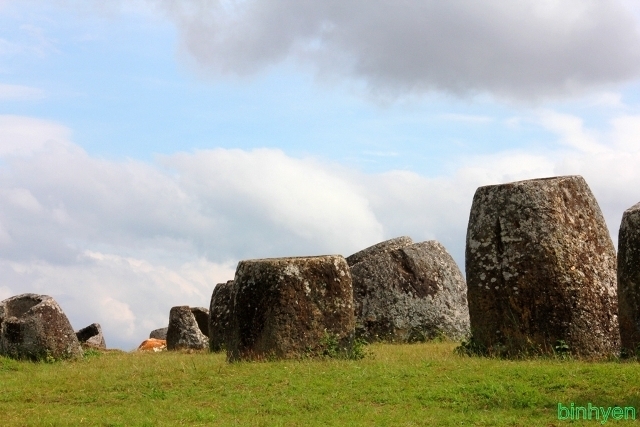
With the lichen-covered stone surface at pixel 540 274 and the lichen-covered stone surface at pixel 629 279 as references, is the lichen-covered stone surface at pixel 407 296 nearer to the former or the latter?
the lichen-covered stone surface at pixel 540 274

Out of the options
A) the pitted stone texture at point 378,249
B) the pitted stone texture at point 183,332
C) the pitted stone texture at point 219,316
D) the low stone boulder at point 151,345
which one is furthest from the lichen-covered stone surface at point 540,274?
the low stone boulder at point 151,345

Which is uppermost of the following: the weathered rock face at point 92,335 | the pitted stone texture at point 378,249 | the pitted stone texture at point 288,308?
the pitted stone texture at point 378,249

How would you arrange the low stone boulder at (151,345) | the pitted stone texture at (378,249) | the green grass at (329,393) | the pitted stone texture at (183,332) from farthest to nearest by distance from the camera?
the low stone boulder at (151,345) → the pitted stone texture at (183,332) → the pitted stone texture at (378,249) → the green grass at (329,393)

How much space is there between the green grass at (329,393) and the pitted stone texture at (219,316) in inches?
236

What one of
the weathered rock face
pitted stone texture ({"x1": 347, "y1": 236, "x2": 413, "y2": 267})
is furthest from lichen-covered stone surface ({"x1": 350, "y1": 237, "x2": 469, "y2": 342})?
the weathered rock face

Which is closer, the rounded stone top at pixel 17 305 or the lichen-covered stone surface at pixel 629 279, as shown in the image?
the lichen-covered stone surface at pixel 629 279

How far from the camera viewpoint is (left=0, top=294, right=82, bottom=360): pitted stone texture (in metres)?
23.7

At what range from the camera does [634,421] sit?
12.8 metres

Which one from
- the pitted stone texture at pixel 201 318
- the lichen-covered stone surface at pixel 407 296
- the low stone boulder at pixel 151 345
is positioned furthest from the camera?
the low stone boulder at pixel 151 345

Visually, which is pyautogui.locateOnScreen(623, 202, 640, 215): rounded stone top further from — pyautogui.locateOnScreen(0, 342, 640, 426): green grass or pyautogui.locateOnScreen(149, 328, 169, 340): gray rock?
pyautogui.locateOnScreen(149, 328, 169, 340): gray rock

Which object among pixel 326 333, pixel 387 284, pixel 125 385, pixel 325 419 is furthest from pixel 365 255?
pixel 325 419

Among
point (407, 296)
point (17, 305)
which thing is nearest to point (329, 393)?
point (407, 296)

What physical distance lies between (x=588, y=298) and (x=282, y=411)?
7.31 metres

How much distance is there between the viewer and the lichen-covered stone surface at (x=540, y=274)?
18.1 meters
